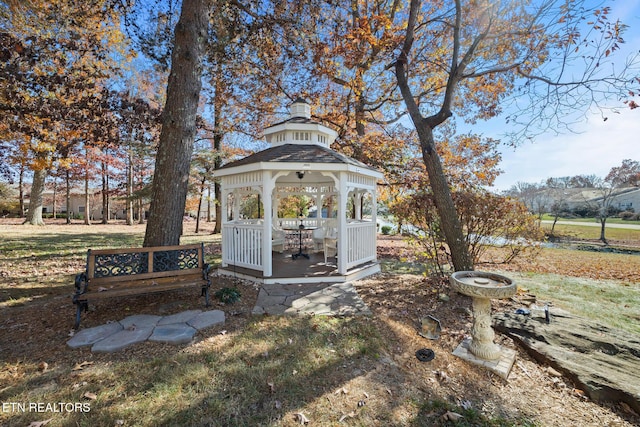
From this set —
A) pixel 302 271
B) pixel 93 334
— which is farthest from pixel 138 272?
pixel 302 271

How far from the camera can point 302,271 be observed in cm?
650

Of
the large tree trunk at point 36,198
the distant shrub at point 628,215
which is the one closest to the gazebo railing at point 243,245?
the large tree trunk at point 36,198

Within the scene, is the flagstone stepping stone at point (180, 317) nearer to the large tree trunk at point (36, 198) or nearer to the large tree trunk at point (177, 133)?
the large tree trunk at point (177, 133)

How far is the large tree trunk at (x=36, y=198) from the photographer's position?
54.7 ft

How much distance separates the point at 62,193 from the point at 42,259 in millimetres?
32995

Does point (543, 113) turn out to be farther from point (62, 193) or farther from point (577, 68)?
point (62, 193)

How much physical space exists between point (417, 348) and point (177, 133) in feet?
16.6

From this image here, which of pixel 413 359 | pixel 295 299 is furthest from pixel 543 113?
pixel 295 299

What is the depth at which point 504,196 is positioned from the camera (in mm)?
5129

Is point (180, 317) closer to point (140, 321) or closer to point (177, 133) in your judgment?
point (140, 321)

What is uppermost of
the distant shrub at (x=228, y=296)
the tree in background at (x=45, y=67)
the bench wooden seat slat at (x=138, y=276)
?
the tree in background at (x=45, y=67)

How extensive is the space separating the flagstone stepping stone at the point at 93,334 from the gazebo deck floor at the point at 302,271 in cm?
268

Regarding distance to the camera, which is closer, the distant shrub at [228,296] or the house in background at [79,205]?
the distant shrub at [228,296]

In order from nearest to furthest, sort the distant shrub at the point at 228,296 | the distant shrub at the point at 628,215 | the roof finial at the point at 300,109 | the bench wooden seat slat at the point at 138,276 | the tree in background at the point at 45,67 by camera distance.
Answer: the bench wooden seat slat at the point at 138,276
the distant shrub at the point at 228,296
the tree in background at the point at 45,67
the roof finial at the point at 300,109
the distant shrub at the point at 628,215
